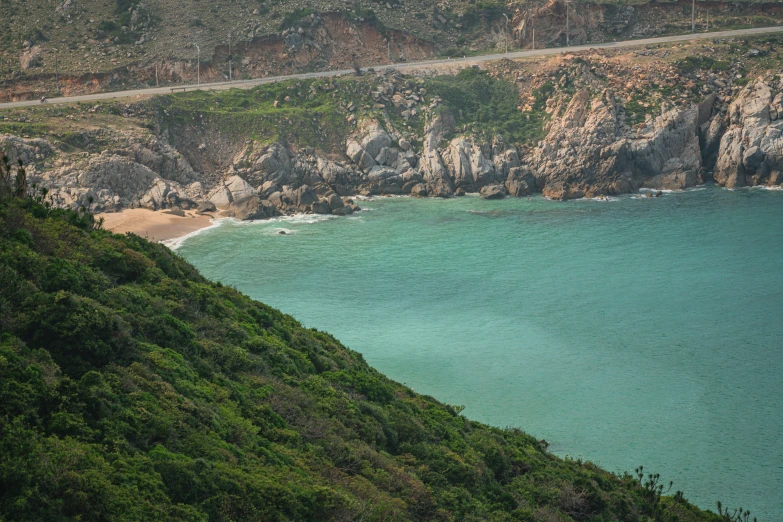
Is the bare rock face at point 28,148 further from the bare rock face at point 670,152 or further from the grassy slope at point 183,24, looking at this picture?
the bare rock face at point 670,152

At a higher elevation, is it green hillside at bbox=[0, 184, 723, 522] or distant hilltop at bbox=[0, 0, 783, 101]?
distant hilltop at bbox=[0, 0, 783, 101]

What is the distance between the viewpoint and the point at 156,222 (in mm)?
70000

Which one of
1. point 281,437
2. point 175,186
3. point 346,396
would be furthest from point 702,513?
point 175,186

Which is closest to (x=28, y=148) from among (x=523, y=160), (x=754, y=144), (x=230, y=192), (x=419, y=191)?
(x=230, y=192)

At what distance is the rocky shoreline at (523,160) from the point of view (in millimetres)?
79250

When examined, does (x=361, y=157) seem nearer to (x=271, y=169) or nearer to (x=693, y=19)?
(x=271, y=169)

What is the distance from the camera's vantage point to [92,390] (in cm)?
2014

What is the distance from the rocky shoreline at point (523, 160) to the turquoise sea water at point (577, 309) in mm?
2890

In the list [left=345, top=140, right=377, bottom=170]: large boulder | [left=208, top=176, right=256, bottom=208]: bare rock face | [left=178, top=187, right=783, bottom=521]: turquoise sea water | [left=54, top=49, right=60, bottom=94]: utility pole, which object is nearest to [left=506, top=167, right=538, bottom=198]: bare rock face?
[left=178, top=187, right=783, bottom=521]: turquoise sea water

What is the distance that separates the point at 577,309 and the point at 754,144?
38682 mm

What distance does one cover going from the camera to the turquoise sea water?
38.4 meters

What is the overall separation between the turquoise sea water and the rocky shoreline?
289 cm

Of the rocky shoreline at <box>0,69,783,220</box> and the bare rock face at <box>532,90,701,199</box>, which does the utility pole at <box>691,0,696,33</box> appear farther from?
the bare rock face at <box>532,90,701,199</box>

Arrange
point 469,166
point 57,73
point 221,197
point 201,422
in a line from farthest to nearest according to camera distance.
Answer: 1. point 57,73
2. point 469,166
3. point 221,197
4. point 201,422
